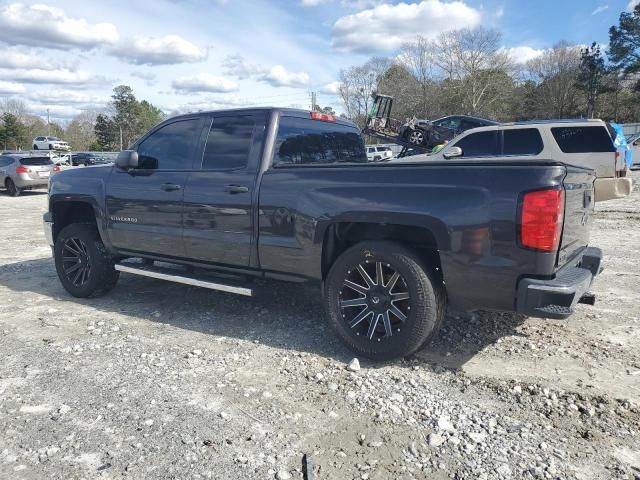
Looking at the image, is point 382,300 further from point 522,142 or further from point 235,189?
point 522,142

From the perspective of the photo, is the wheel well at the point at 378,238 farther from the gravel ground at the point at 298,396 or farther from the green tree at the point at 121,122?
the green tree at the point at 121,122

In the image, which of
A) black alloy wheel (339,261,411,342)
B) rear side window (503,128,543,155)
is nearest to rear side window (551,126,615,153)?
rear side window (503,128,543,155)

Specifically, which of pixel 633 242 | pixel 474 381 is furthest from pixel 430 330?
pixel 633 242

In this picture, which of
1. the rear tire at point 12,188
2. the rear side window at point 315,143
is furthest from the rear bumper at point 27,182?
the rear side window at point 315,143

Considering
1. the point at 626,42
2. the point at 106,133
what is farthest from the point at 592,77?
the point at 106,133

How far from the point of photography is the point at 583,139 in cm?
939

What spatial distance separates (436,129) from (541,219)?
12.7 meters

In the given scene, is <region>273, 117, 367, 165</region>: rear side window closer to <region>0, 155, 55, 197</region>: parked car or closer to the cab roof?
the cab roof

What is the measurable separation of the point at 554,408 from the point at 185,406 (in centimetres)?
232

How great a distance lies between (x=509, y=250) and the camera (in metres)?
3.37

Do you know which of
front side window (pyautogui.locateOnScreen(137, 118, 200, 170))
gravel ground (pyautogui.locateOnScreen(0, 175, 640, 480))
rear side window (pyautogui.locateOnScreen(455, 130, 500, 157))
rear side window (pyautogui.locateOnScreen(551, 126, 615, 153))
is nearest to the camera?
gravel ground (pyautogui.locateOnScreen(0, 175, 640, 480))

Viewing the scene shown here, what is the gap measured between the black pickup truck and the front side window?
1cm

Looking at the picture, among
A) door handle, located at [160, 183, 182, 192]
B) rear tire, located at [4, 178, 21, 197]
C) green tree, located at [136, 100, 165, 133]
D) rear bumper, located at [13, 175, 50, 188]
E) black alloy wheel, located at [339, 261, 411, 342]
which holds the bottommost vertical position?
rear tire, located at [4, 178, 21, 197]

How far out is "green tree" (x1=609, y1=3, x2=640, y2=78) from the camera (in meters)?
45.7
